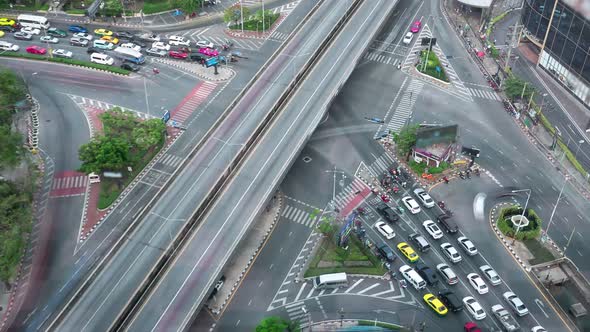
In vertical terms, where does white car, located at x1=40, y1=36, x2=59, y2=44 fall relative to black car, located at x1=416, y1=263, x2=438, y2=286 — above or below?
above

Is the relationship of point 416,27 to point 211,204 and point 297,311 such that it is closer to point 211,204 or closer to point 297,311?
point 211,204

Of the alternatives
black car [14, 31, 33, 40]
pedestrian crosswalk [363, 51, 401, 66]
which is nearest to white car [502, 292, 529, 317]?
pedestrian crosswalk [363, 51, 401, 66]

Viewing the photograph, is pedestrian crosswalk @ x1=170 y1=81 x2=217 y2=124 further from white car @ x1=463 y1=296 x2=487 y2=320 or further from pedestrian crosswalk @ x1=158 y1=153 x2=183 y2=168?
white car @ x1=463 y1=296 x2=487 y2=320

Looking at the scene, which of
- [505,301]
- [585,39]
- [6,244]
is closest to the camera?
[6,244]

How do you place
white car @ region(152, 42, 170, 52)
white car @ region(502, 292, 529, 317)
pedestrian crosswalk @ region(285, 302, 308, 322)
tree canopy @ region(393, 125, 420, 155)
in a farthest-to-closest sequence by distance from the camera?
1. white car @ region(152, 42, 170, 52)
2. tree canopy @ region(393, 125, 420, 155)
3. white car @ region(502, 292, 529, 317)
4. pedestrian crosswalk @ region(285, 302, 308, 322)

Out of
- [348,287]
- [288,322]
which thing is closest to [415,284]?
[348,287]

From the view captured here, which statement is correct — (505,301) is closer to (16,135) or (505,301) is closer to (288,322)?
(288,322)
